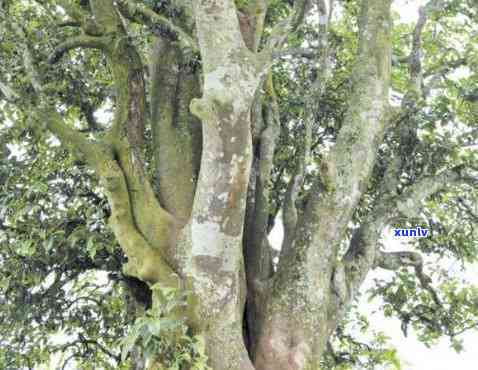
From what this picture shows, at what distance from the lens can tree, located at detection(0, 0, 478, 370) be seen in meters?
3.67

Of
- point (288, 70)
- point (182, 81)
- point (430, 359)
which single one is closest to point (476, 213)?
point (288, 70)

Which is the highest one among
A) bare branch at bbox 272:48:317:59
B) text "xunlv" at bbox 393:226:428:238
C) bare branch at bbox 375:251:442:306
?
bare branch at bbox 272:48:317:59

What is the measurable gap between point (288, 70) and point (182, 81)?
2052mm

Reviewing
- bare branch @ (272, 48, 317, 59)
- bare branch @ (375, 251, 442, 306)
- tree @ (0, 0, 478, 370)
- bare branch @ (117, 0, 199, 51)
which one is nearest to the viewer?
tree @ (0, 0, 478, 370)

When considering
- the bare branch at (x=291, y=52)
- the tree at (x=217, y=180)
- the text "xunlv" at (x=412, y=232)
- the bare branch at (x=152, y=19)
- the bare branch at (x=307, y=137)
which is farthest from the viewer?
the text "xunlv" at (x=412, y=232)

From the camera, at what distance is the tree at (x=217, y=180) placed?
12.0 ft

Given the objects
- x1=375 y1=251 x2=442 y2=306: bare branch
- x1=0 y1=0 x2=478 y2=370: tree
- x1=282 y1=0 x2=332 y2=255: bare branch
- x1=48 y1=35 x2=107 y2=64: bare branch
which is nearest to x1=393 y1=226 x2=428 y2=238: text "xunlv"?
x1=0 y1=0 x2=478 y2=370: tree

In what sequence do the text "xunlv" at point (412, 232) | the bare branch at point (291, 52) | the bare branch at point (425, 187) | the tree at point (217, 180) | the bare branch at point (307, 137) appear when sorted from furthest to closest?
the text "xunlv" at point (412, 232)
the bare branch at point (425, 187)
the bare branch at point (307, 137)
the bare branch at point (291, 52)
the tree at point (217, 180)

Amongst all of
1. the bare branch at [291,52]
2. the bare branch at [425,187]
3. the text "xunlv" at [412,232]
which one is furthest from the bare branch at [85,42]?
the text "xunlv" at [412,232]

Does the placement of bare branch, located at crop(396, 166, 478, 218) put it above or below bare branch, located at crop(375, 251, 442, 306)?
above

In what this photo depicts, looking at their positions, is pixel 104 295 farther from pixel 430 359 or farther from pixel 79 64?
pixel 430 359

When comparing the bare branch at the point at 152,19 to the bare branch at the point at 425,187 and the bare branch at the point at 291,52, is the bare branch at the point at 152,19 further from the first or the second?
the bare branch at the point at 425,187

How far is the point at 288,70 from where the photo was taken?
6742 mm

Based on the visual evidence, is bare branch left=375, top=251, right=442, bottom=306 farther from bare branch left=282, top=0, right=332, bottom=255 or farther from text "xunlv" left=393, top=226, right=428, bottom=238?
bare branch left=282, top=0, right=332, bottom=255
